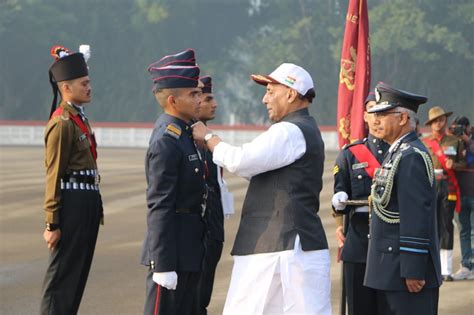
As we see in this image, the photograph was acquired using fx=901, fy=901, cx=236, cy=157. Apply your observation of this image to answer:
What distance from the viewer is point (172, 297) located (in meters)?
4.89

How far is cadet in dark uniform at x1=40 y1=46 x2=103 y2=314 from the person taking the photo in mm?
5906

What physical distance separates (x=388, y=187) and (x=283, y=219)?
64cm

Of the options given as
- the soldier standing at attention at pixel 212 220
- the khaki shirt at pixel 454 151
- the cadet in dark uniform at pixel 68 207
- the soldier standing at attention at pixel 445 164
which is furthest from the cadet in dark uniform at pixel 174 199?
the khaki shirt at pixel 454 151

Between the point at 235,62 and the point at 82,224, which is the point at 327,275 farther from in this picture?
the point at 235,62

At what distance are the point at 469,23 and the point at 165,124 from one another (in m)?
49.1

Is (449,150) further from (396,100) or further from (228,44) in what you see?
(228,44)

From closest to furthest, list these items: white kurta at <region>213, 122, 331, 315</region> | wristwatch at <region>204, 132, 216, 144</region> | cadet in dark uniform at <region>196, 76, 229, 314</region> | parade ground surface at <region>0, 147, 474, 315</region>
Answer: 1. white kurta at <region>213, 122, 331, 315</region>
2. wristwatch at <region>204, 132, 216, 144</region>
3. cadet in dark uniform at <region>196, 76, 229, 314</region>
4. parade ground surface at <region>0, 147, 474, 315</region>

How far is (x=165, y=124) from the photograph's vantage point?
500cm

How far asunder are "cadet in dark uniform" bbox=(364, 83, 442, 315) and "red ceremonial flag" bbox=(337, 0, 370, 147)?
4.30ft

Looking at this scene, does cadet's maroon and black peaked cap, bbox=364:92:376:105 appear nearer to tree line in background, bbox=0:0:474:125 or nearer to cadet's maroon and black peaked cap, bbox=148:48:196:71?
cadet's maroon and black peaked cap, bbox=148:48:196:71

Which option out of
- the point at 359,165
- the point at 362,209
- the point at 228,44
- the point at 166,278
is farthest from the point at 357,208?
the point at 228,44

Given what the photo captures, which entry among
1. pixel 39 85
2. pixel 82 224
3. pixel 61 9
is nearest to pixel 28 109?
pixel 39 85

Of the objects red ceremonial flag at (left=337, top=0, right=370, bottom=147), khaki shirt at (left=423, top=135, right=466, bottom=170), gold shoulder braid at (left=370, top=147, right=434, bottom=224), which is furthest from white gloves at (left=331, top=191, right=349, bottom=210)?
khaki shirt at (left=423, top=135, right=466, bottom=170)

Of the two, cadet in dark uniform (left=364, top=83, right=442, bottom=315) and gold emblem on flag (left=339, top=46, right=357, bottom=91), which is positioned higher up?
gold emblem on flag (left=339, top=46, right=357, bottom=91)
